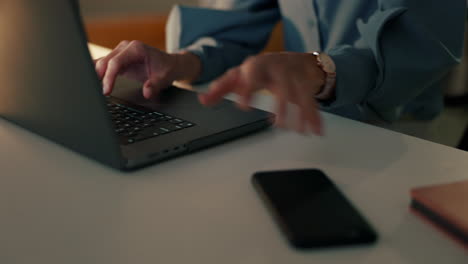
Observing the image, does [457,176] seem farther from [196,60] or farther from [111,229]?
[196,60]

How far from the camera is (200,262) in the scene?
304 mm

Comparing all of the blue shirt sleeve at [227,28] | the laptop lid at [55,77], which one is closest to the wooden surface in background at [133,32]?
the blue shirt sleeve at [227,28]

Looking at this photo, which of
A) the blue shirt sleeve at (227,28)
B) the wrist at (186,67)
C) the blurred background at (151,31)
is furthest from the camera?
the blurred background at (151,31)

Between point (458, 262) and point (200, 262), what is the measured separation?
168 mm

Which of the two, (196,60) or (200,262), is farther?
(196,60)

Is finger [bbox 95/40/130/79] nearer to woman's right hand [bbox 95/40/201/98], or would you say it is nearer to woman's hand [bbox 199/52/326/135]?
woman's right hand [bbox 95/40/201/98]

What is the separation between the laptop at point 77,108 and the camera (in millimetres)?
381

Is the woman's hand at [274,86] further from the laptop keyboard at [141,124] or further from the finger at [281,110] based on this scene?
the laptop keyboard at [141,124]

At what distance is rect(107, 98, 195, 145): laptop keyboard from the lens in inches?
18.8

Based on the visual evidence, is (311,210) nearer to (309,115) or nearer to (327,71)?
(309,115)

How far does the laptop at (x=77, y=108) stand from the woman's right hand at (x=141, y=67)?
49mm

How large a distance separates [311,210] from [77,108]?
0.74 ft

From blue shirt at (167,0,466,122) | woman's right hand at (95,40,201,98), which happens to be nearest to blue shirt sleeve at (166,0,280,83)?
blue shirt at (167,0,466,122)

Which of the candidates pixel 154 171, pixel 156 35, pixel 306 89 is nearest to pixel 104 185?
pixel 154 171
